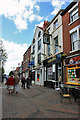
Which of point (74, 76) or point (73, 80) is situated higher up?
point (74, 76)

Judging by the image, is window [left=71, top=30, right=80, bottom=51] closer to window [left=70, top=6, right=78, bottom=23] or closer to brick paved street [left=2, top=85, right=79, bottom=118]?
window [left=70, top=6, right=78, bottom=23]

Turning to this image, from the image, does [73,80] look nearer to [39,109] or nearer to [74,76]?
[74,76]

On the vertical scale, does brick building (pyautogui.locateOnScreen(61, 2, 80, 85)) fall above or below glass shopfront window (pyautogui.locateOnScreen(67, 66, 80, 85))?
above

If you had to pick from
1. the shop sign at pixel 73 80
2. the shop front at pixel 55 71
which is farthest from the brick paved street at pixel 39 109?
the shop front at pixel 55 71

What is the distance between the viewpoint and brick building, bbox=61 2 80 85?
10.8m

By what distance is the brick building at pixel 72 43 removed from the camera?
10.8 m

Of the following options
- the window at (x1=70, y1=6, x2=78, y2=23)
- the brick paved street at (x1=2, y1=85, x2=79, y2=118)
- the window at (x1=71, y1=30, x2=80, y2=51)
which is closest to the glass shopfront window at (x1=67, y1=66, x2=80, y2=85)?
the window at (x1=71, y1=30, x2=80, y2=51)

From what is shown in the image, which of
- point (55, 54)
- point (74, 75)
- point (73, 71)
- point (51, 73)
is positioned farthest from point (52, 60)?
point (74, 75)

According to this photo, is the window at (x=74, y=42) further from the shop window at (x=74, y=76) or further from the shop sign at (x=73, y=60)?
the shop window at (x=74, y=76)

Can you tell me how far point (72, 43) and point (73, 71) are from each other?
2905 mm

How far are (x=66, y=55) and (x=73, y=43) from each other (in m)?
1.43

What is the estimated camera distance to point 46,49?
1888 cm

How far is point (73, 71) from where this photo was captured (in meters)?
11.1

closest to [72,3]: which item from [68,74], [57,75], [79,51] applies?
[79,51]
